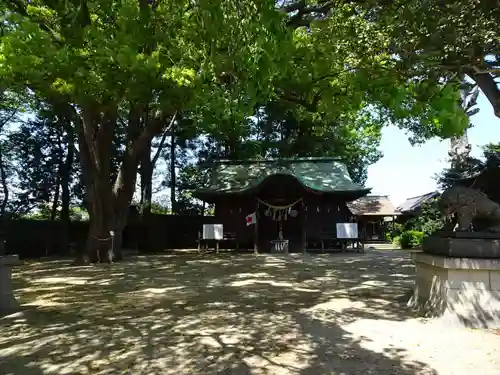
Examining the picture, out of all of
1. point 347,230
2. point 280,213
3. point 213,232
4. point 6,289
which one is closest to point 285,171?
point 280,213

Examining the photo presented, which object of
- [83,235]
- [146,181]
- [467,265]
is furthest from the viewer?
[146,181]

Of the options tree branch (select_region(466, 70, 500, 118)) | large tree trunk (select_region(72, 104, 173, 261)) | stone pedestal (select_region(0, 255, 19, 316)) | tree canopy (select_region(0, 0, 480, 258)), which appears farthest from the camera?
large tree trunk (select_region(72, 104, 173, 261))

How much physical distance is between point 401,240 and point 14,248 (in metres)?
20.4

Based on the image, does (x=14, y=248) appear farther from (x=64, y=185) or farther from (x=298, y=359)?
(x=298, y=359)

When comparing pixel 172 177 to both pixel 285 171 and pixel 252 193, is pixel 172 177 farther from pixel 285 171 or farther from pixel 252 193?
pixel 285 171

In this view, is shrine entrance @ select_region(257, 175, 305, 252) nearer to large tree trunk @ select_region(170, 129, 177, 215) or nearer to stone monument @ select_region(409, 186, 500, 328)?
large tree trunk @ select_region(170, 129, 177, 215)

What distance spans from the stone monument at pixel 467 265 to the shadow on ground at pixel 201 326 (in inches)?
31.5

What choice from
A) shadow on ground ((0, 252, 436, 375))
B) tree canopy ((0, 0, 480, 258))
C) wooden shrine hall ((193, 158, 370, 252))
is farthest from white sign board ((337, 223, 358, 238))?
shadow on ground ((0, 252, 436, 375))

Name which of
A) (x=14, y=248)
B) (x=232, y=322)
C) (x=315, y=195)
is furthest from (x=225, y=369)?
(x=14, y=248)

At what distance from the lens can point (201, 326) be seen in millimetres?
5406

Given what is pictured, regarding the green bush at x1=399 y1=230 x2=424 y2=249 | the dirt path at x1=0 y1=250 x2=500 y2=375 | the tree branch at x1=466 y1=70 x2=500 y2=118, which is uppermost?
the tree branch at x1=466 y1=70 x2=500 y2=118

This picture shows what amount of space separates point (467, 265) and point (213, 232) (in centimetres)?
1548

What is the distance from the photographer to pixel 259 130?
94.4 feet

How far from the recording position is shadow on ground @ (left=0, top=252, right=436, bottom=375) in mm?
3994
